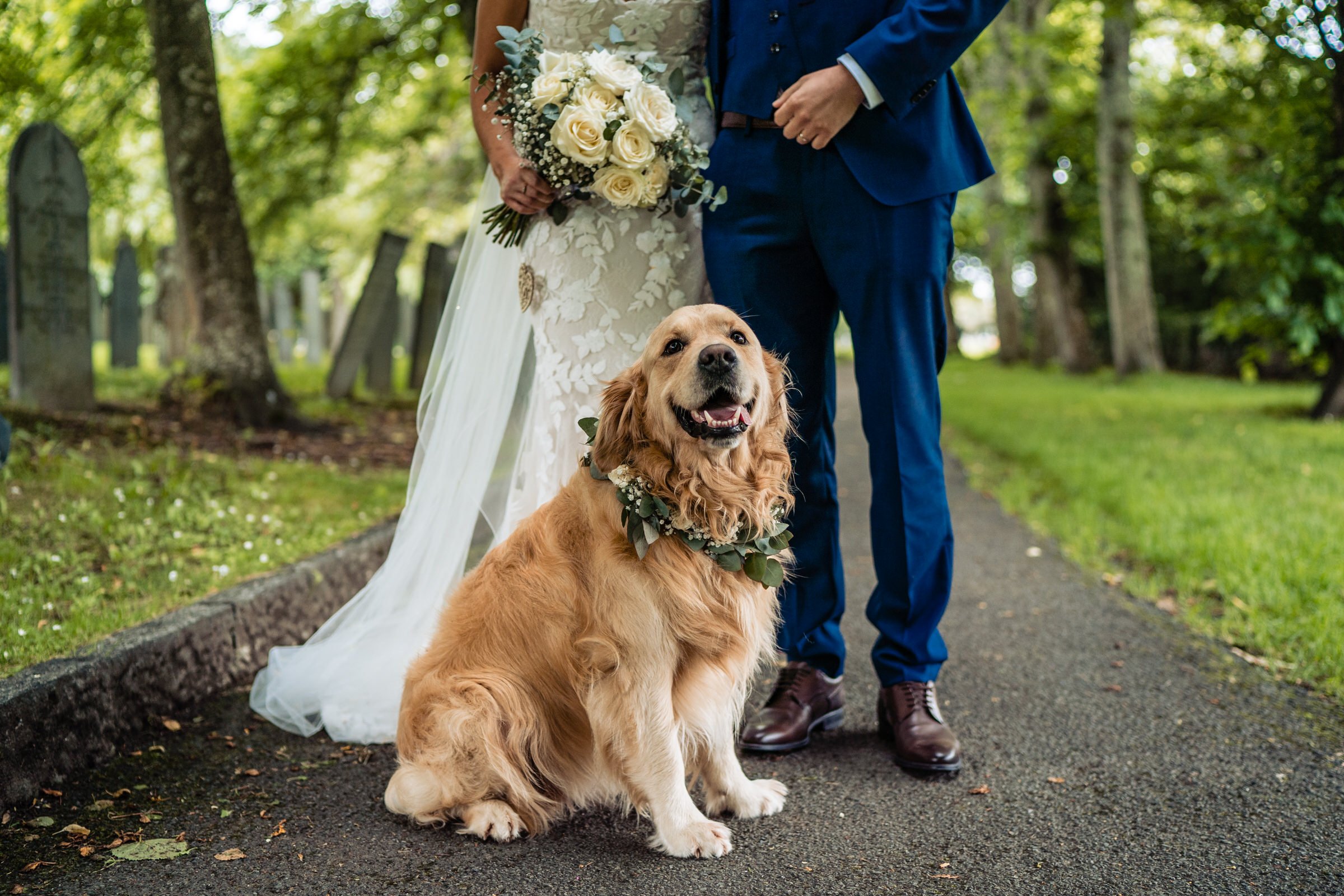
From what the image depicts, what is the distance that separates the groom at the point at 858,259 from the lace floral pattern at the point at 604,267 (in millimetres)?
149

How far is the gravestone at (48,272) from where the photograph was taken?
6793 mm

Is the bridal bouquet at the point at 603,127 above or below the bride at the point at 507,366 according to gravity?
above

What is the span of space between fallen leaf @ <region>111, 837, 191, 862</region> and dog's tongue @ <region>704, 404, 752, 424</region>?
1803 millimetres

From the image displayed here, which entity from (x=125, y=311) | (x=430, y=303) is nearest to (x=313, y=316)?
(x=125, y=311)

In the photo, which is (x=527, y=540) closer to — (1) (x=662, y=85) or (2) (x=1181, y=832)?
(1) (x=662, y=85)

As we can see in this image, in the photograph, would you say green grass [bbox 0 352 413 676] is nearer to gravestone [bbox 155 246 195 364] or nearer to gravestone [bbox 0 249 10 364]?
gravestone [bbox 0 249 10 364]

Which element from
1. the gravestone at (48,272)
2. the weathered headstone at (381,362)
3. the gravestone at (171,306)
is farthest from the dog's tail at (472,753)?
the gravestone at (171,306)

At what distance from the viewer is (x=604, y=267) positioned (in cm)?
327

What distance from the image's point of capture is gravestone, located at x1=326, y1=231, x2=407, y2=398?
401 inches

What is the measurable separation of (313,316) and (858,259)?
1873 centimetres

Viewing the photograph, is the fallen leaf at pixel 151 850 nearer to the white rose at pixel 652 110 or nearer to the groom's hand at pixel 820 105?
the white rose at pixel 652 110

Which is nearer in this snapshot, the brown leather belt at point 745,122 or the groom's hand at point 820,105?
the groom's hand at point 820,105

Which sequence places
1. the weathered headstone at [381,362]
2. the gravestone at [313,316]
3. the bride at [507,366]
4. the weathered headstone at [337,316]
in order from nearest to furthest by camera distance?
the bride at [507,366], the weathered headstone at [381,362], the gravestone at [313,316], the weathered headstone at [337,316]

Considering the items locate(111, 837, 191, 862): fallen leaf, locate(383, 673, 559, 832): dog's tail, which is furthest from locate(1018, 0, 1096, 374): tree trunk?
locate(111, 837, 191, 862): fallen leaf
